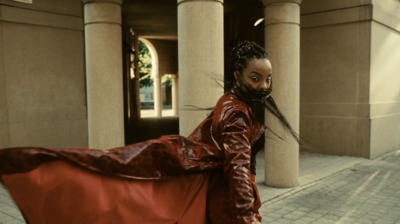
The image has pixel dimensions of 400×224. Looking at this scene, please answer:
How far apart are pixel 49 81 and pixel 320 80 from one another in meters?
7.06

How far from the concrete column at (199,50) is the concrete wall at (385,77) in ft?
20.6

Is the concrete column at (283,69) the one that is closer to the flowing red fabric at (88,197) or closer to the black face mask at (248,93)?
the black face mask at (248,93)

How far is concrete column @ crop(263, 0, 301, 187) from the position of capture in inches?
244

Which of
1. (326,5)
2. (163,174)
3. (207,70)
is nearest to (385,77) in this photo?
(326,5)

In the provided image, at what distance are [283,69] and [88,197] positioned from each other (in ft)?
16.7

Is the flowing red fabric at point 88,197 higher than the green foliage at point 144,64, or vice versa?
the green foliage at point 144,64

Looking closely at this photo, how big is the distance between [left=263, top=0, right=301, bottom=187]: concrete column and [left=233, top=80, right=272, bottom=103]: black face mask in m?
4.10

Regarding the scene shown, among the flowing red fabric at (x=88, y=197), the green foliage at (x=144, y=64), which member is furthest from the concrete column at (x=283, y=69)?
the green foliage at (x=144, y=64)

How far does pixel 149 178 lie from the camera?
1849mm

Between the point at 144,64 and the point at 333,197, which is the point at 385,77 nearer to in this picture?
the point at 333,197

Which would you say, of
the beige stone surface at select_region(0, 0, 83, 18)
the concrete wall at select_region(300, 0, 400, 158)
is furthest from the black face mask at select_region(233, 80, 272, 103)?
the concrete wall at select_region(300, 0, 400, 158)

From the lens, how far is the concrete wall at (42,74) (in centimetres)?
794

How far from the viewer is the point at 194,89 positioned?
4832 mm

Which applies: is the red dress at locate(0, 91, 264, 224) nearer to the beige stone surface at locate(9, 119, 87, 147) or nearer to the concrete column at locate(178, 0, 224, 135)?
the concrete column at locate(178, 0, 224, 135)
